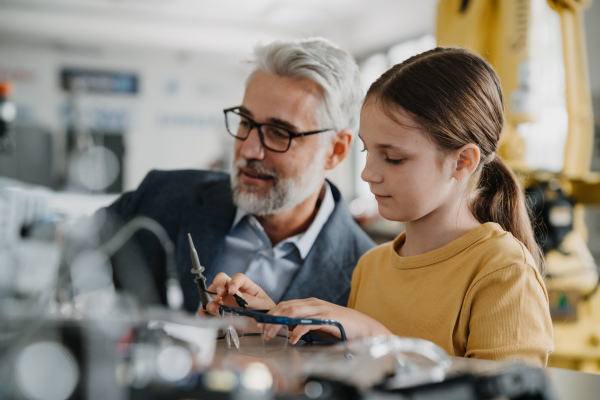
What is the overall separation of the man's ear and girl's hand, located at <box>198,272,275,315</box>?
69 cm

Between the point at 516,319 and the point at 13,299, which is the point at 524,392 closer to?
the point at 516,319

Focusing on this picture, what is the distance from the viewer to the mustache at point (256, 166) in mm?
1383

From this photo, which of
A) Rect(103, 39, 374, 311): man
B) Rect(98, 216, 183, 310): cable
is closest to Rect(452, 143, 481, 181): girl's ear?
Rect(103, 39, 374, 311): man

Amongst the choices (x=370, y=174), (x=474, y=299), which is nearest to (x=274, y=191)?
(x=370, y=174)

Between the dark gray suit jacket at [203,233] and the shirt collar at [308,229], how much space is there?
0.09 ft

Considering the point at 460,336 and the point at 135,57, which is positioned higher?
the point at 135,57

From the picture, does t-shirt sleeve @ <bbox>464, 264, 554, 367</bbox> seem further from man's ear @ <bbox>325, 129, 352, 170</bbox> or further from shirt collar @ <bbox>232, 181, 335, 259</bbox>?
man's ear @ <bbox>325, 129, 352, 170</bbox>

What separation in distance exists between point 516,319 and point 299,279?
2.00 feet

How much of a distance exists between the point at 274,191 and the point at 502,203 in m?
0.61

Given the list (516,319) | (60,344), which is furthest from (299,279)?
(60,344)

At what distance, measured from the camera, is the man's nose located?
1.36 metres

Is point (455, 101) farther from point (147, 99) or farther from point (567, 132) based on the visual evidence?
point (147, 99)

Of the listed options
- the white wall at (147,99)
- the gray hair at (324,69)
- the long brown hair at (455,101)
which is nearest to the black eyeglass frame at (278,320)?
the long brown hair at (455,101)

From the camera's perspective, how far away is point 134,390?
371 mm
